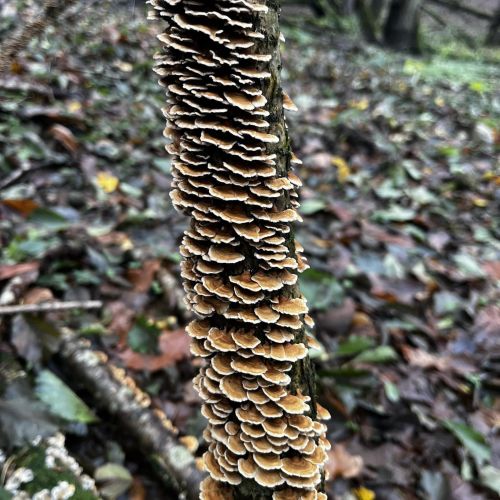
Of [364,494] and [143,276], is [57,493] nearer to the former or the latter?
[364,494]

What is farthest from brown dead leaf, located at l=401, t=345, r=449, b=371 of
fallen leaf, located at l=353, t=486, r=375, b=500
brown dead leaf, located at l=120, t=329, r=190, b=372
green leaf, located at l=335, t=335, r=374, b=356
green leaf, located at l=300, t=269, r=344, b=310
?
brown dead leaf, located at l=120, t=329, r=190, b=372

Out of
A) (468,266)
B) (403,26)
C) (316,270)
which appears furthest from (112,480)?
(403,26)

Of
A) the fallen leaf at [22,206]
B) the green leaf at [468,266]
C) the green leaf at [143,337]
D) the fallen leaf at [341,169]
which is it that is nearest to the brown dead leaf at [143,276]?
the green leaf at [143,337]

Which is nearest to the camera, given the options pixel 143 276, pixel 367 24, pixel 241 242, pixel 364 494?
pixel 241 242

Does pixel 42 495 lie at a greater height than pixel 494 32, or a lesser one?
lesser

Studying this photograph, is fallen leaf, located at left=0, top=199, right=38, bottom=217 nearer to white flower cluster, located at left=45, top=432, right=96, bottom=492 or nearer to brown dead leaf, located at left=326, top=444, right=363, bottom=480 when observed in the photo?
white flower cluster, located at left=45, top=432, right=96, bottom=492

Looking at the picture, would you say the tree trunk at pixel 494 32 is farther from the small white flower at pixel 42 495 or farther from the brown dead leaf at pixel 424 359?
the small white flower at pixel 42 495

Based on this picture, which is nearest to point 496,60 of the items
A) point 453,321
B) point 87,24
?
point 87,24

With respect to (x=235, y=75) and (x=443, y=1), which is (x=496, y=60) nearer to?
(x=443, y=1)
